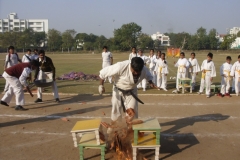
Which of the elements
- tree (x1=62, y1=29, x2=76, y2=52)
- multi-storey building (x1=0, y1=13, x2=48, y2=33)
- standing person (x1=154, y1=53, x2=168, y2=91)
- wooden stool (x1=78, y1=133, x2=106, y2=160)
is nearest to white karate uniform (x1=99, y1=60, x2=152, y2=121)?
wooden stool (x1=78, y1=133, x2=106, y2=160)

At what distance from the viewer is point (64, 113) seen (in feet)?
27.7

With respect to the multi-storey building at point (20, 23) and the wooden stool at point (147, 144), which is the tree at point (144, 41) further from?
the wooden stool at point (147, 144)

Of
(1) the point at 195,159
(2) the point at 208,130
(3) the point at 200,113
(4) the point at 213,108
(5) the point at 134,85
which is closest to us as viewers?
(1) the point at 195,159

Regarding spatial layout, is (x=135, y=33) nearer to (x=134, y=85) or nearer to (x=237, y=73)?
(x=237, y=73)

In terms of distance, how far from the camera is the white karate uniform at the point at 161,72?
13062 mm

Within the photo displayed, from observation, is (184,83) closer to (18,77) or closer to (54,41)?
(18,77)

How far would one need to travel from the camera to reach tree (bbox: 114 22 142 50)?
76.6 meters

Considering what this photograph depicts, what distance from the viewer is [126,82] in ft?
18.2

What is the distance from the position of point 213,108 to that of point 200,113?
91 cm

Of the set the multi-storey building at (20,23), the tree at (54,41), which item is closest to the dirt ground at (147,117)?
the tree at (54,41)

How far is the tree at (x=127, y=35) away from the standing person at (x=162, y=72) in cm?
6263

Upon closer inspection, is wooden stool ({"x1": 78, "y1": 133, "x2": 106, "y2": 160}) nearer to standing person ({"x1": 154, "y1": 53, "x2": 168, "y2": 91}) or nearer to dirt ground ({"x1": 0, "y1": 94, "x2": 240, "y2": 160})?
dirt ground ({"x1": 0, "y1": 94, "x2": 240, "y2": 160})

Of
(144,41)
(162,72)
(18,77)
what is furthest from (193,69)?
(144,41)

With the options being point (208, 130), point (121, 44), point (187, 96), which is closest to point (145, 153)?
point (208, 130)
